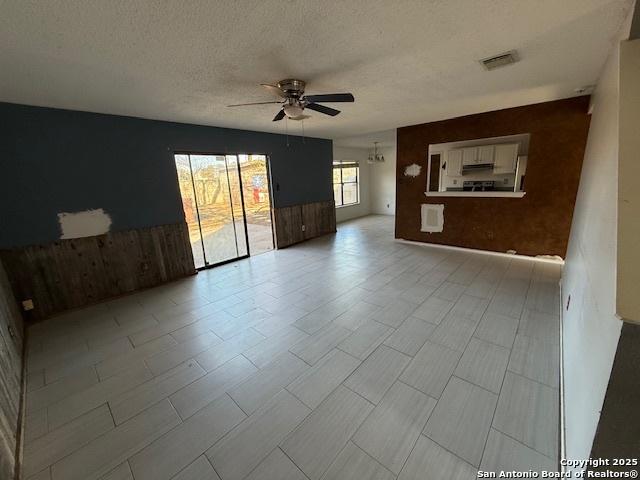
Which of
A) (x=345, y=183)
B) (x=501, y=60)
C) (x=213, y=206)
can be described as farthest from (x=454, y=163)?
(x=213, y=206)

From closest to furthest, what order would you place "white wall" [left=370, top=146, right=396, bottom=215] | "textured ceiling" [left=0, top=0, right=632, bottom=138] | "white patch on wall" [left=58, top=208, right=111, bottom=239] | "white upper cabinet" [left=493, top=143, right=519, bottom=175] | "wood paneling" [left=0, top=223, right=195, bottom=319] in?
"textured ceiling" [left=0, top=0, right=632, bottom=138] → "wood paneling" [left=0, top=223, right=195, bottom=319] → "white patch on wall" [left=58, top=208, right=111, bottom=239] → "white upper cabinet" [left=493, top=143, right=519, bottom=175] → "white wall" [left=370, top=146, right=396, bottom=215]

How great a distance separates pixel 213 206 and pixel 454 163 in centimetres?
463

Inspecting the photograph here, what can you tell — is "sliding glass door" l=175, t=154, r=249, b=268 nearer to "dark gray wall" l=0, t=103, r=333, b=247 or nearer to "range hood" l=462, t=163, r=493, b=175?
"dark gray wall" l=0, t=103, r=333, b=247

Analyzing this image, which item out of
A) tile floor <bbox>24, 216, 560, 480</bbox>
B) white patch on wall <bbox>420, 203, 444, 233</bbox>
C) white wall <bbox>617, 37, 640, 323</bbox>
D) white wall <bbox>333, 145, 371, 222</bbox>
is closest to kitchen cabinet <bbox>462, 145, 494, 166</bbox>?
white patch on wall <bbox>420, 203, 444, 233</bbox>

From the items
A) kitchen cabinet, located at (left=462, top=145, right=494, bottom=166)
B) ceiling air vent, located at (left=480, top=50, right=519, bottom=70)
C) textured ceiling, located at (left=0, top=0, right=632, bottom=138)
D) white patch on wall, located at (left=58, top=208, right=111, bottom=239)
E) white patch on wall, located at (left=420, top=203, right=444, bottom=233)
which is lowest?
white patch on wall, located at (left=420, top=203, right=444, bottom=233)

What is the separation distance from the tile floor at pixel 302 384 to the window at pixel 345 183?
17.8 ft

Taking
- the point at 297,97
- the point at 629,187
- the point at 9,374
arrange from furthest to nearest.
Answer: the point at 297,97 → the point at 9,374 → the point at 629,187

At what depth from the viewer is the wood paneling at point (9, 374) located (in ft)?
4.35

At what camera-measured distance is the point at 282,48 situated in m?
1.82

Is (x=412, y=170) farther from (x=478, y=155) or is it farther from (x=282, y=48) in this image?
(x=282, y=48)

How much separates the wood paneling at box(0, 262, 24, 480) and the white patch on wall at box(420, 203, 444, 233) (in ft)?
18.5

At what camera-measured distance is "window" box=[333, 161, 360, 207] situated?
27.1 ft

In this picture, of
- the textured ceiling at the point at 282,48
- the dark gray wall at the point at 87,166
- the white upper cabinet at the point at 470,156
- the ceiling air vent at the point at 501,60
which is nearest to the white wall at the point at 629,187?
the textured ceiling at the point at 282,48

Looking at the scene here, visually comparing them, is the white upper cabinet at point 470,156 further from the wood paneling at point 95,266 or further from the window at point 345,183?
the wood paneling at point 95,266
